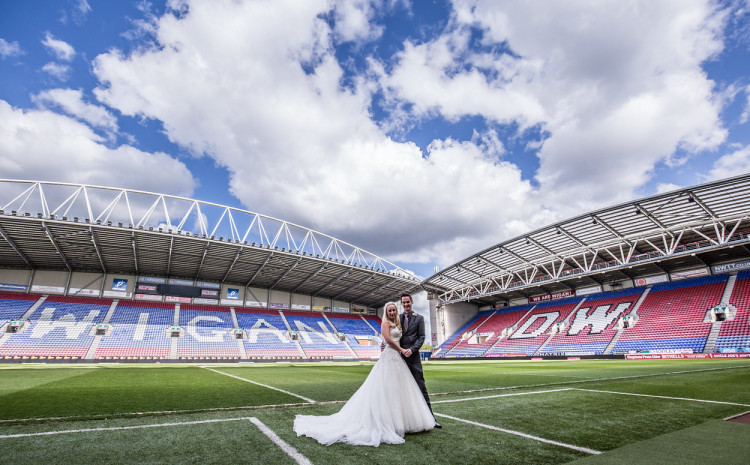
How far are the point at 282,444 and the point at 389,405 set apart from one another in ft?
4.39

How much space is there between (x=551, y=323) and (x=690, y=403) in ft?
117

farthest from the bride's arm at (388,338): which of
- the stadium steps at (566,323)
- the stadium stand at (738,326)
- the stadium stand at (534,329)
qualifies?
the stadium stand at (534,329)

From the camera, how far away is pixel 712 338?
25766 mm

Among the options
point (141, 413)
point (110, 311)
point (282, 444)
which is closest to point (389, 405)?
point (282, 444)

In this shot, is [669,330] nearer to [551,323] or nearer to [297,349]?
[551,323]

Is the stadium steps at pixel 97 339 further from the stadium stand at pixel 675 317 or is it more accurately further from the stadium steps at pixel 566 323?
the stadium stand at pixel 675 317

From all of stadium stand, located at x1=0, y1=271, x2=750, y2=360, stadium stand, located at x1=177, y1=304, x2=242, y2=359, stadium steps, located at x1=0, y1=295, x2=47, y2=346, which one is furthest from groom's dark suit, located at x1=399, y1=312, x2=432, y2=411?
stadium steps, located at x1=0, y1=295, x2=47, y2=346

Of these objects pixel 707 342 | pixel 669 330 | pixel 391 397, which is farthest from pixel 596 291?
pixel 391 397

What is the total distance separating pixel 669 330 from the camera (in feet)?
93.9

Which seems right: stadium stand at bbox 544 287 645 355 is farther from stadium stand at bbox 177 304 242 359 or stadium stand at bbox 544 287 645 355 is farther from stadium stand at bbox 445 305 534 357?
stadium stand at bbox 177 304 242 359

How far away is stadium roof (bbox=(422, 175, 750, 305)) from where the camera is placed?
23.3 metres

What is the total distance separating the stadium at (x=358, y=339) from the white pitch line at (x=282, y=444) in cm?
4

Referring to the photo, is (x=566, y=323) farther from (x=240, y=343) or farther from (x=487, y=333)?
(x=240, y=343)

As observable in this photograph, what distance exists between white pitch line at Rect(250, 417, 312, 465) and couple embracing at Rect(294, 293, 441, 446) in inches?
12.4
